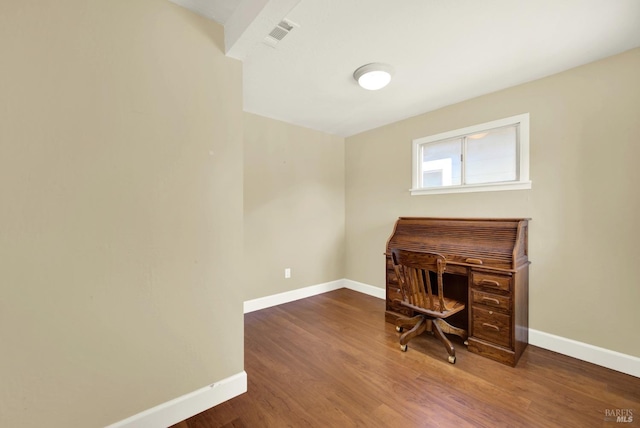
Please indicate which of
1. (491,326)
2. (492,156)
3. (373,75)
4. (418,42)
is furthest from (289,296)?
(418,42)

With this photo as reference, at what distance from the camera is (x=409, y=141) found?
3404mm

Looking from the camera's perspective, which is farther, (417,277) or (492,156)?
(492,156)

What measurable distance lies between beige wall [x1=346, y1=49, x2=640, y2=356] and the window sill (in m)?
0.05

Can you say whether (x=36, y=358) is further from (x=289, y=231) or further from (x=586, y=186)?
(x=586, y=186)

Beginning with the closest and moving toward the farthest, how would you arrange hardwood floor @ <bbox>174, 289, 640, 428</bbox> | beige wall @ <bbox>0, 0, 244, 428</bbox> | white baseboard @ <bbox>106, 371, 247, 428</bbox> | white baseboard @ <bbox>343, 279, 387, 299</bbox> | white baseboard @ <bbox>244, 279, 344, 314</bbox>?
beige wall @ <bbox>0, 0, 244, 428</bbox> < white baseboard @ <bbox>106, 371, 247, 428</bbox> < hardwood floor @ <bbox>174, 289, 640, 428</bbox> < white baseboard @ <bbox>244, 279, 344, 314</bbox> < white baseboard @ <bbox>343, 279, 387, 299</bbox>

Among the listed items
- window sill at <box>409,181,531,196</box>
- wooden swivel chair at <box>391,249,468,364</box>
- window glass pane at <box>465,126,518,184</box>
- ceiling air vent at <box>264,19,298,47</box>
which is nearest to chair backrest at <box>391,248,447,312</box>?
wooden swivel chair at <box>391,249,468,364</box>

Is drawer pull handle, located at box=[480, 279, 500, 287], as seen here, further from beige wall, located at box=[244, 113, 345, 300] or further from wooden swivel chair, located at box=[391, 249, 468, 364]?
beige wall, located at box=[244, 113, 345, 300]

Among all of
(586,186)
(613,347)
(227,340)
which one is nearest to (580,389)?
(613,347)

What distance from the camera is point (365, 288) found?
393 cm

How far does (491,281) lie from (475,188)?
1.06 meters

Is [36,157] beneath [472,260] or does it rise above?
above

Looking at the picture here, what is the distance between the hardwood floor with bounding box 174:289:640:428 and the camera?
155cm

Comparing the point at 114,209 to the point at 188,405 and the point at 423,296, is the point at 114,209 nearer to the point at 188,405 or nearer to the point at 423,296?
the point at 188,405

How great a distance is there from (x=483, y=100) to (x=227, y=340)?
3.25 meters
